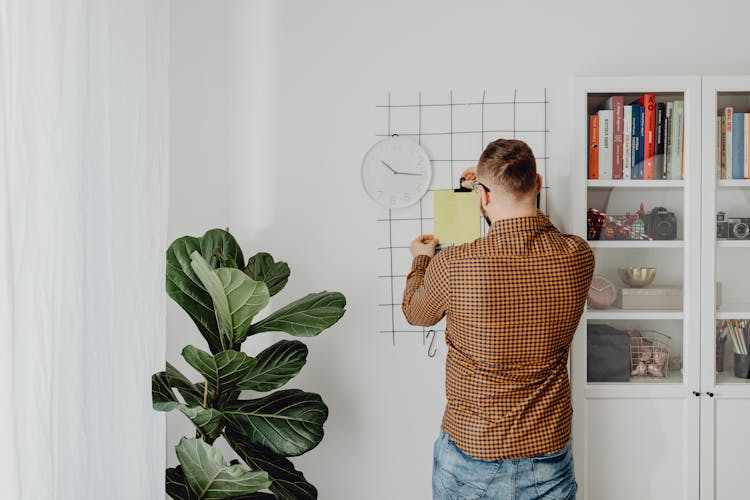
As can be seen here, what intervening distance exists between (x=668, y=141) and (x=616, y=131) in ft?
0.57

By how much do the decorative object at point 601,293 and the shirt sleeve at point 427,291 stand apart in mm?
603

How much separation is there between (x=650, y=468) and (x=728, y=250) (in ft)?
2.58

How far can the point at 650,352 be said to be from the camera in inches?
81.4

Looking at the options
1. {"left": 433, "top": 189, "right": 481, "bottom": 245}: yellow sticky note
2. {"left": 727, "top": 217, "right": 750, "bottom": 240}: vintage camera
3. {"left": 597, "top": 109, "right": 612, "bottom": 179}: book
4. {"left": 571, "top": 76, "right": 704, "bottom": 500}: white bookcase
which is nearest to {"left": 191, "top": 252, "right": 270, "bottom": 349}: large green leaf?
{"left": 433, "top": 189, "right": 481, "bottom": 245}: yellow sticky note

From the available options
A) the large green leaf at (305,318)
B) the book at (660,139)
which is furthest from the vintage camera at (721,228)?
the large green leaf at (305,318)

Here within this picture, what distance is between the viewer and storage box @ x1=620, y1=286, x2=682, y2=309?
6.66 ft

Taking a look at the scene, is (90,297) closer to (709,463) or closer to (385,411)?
(385,411)

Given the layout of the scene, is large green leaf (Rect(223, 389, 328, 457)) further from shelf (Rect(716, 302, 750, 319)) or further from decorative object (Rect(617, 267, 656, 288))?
shelf (Rect(716, 302, 750, 319))

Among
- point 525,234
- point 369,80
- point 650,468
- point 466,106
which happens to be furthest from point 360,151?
point 650,468

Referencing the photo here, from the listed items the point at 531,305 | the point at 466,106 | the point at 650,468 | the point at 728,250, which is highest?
the point at 466,106

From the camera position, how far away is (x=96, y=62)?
4.39ft

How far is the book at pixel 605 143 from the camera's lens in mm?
2033

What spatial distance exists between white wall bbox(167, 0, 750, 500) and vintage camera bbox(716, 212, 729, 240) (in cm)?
51

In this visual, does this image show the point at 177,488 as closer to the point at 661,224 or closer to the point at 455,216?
the point at 455,216
